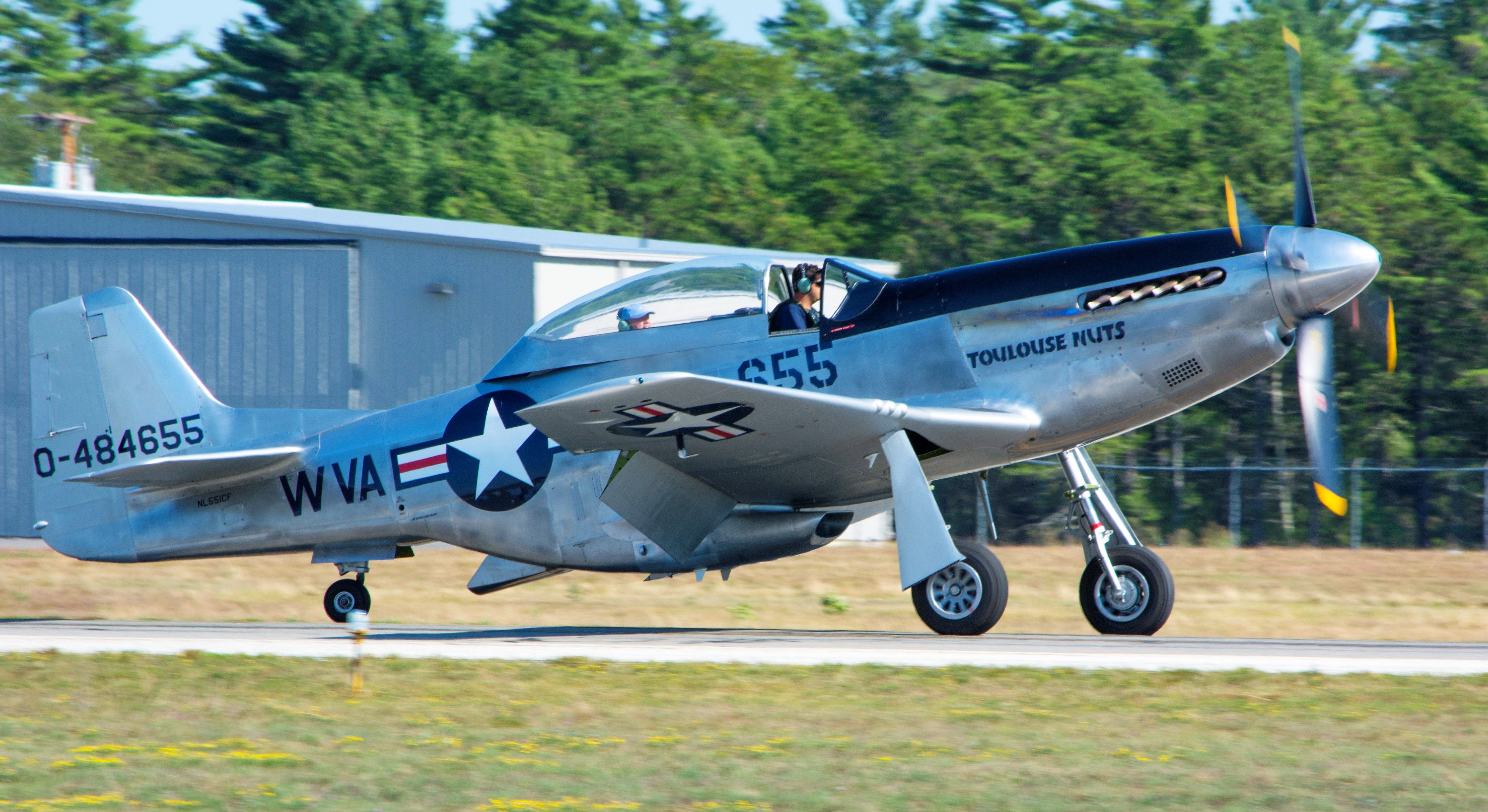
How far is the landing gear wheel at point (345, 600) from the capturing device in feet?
39.5

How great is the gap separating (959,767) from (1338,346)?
79.5ft

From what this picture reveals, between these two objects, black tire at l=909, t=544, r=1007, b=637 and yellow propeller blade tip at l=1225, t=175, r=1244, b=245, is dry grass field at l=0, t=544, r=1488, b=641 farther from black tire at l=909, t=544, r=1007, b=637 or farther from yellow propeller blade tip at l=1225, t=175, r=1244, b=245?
yellow propeller blade tip at l=1225, t=175, r=1244, b=245

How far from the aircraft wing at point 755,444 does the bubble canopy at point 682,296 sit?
64cm

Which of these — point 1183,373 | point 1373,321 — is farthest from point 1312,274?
point 1373,321

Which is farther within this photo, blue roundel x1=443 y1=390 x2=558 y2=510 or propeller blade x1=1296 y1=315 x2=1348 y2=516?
blue roundel x1=443 y1=390 x2=558 y2=510

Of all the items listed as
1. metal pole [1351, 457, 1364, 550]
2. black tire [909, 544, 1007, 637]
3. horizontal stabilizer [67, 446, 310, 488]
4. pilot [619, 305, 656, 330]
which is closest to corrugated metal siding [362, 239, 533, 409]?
horizontal stabilizer [67, 446, 310, 488]

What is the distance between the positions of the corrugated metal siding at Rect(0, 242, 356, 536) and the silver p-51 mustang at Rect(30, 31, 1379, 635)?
8.70m

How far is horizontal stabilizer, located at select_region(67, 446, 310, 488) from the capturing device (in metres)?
11.0

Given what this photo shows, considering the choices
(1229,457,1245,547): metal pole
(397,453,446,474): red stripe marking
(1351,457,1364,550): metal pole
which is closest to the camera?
(397,453,446,474): red stripe marking

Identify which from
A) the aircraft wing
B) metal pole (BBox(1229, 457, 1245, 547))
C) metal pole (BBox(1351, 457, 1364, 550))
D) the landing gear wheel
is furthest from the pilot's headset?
metal pole (BBox(1351, 457, 1364, 550))

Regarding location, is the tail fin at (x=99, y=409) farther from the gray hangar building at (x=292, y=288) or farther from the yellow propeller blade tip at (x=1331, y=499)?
the yellow propeller blade tip at (x=1331, y=499)

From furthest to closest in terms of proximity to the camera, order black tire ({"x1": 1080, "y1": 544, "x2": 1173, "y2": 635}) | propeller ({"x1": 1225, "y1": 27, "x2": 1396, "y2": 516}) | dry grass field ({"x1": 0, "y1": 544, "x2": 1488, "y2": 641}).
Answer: dry grass field ({"x1": 0, "y1": 544, "x2": 1488, "y2": 641})
black tire ({"x1": 1080, "y1": 544, "x2": 1173, "y2": 635})
propeller ({"x1": 1225, "y1": 27, "x2": 1396, "y2": 516})

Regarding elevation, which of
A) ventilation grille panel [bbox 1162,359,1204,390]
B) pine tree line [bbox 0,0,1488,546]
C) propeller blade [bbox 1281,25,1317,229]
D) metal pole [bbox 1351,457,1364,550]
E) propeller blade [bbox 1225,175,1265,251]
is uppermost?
pine tree line [bbox 0,0,1488,546]

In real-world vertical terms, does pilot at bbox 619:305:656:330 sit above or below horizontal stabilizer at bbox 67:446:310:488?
above
